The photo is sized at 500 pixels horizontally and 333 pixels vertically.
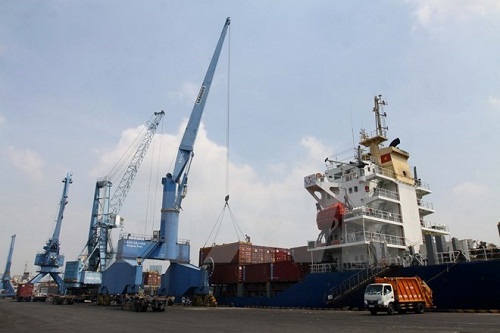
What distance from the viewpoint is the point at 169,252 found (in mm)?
41875

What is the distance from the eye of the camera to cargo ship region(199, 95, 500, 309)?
23.9 meters

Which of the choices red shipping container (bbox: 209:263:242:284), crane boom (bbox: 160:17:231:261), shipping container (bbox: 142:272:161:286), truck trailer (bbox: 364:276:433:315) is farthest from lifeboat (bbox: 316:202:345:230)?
shipping container (bbox: 142:272:161:286)

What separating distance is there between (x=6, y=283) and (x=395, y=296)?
360ft

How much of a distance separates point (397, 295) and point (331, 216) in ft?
32.9

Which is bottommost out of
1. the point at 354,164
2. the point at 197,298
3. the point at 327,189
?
the point at 197,298

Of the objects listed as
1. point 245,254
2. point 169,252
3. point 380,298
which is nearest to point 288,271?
point 245,254

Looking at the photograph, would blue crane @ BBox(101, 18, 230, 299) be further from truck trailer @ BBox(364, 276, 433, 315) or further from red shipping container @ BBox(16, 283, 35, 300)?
red shipping container @ BBox(16, 283, 35, 300)

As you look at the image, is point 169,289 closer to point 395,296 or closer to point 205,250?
point 205,250

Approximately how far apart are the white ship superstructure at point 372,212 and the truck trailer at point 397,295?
11.3 feet

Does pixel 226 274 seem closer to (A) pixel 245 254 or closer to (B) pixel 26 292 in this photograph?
(A) pixel 245 254

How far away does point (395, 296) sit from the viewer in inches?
870

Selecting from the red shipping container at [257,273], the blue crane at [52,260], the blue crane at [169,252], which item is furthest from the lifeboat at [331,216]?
the blue crane at [52,260]

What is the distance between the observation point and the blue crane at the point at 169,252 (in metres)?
40.1

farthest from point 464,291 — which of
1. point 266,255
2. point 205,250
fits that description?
point 205,250
